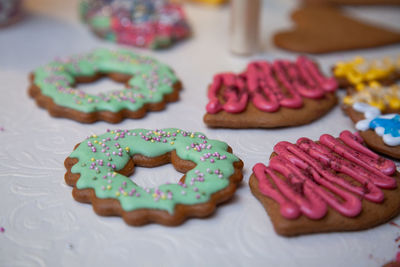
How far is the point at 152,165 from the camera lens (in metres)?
1.41

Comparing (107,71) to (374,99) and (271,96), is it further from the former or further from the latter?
(374,99)

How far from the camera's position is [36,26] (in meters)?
2.44

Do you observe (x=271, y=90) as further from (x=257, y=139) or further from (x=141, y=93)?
(x=141, y=93)

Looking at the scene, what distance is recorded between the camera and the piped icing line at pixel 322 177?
1192 millimetres

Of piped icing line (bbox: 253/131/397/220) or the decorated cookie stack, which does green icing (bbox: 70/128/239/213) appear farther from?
the decorated cookie stack

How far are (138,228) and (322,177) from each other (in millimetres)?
565

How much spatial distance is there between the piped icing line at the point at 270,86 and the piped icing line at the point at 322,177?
258 mm

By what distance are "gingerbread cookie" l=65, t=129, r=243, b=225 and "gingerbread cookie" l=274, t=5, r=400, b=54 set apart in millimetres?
1030

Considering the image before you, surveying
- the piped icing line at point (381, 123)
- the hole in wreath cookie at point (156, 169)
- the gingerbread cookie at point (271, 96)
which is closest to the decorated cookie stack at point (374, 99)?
the piped icing line at point (381, 123)

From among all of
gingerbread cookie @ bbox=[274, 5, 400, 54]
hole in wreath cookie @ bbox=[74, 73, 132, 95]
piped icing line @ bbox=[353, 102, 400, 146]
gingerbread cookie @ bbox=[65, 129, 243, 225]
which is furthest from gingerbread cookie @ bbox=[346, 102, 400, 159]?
hole in wreath cookie @ bbox=[74, 73, 132, 95]

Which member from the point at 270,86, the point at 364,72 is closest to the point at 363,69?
the point at 364,72

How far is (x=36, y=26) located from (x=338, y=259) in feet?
6.74

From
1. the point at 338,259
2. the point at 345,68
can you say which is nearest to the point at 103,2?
the point at 345,68

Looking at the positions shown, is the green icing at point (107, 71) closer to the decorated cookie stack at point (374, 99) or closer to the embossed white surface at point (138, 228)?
the embossed white surface at point (138, 228)
